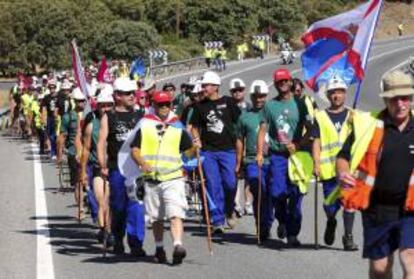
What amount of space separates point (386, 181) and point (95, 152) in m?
5.76

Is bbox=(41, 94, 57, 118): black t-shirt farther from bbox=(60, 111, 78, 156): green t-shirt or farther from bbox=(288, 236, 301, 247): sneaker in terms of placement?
bbox=(288, 236, 301, 247): sneaker

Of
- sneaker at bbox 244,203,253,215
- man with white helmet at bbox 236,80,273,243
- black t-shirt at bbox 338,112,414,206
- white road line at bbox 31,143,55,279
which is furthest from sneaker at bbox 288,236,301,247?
black t-shirt at bbox 338,112,414,206

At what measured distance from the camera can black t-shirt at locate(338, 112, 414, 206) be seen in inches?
266

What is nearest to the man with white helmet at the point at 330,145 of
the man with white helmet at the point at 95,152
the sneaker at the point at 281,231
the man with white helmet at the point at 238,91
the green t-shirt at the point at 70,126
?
the sneaker at the point at 281,231

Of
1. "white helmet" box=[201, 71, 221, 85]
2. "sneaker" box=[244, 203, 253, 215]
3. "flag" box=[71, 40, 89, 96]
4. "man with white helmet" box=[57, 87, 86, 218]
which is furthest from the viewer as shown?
"man with white helmet" box=[57, 87, 86, 218]

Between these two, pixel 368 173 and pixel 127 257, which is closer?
pixel 368 173

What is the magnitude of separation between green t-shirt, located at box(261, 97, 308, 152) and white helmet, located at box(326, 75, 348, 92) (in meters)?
0.96

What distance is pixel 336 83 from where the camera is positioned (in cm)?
1020

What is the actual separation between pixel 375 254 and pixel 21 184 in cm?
1257

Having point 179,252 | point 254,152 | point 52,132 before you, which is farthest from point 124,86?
point 52,132

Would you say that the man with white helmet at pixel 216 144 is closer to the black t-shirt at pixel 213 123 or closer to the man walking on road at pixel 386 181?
the black t-shirt at pixel 213 123

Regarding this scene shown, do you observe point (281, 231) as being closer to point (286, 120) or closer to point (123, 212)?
point (286, 120)

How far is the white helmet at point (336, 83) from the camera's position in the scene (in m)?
10.2

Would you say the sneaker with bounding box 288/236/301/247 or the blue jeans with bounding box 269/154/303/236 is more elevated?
the blue jeans with bounding box 269/154/303/236
